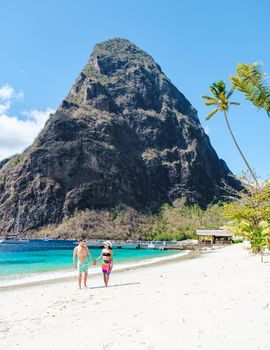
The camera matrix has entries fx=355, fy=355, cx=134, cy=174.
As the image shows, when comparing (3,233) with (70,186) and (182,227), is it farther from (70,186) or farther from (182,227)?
(182,227)

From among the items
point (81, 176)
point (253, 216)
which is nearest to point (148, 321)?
point (253, 216)

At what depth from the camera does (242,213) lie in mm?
23891

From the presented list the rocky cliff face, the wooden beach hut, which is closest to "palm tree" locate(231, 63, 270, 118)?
the wooden beach hut

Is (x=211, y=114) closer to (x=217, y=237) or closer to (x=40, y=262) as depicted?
(x=40, y=262)

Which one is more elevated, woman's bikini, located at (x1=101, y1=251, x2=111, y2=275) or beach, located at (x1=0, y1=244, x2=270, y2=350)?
woman's bikini, located at (x1=101, y1=251, x2=111, y2=275)

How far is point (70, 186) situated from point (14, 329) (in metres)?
163

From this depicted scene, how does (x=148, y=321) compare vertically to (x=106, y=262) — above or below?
below

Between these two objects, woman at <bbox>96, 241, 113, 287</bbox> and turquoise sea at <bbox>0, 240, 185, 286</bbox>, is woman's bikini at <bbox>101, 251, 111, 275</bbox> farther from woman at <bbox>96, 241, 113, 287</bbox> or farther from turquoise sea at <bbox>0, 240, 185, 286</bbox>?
turquoise sea at <bbox>0, 240, 185, 286</bbox>

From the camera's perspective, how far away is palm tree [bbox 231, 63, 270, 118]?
666 inches

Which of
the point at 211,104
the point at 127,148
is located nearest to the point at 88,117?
the point at 127,148

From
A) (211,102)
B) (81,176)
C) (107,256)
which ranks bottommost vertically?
(107,256)

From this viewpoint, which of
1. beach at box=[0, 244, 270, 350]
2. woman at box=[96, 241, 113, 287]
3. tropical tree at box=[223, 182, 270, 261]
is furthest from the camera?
tropical tree at box=[223, 182, 270, 261]

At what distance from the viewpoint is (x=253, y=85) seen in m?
17.1

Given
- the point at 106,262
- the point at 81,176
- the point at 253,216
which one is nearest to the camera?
the point at 106,262
